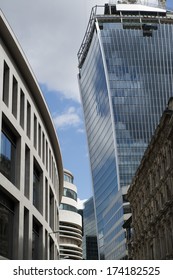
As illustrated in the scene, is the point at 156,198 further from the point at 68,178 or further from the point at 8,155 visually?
the point at 68,178

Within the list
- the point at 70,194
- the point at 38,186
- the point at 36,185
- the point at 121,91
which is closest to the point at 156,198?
the point at 38,186

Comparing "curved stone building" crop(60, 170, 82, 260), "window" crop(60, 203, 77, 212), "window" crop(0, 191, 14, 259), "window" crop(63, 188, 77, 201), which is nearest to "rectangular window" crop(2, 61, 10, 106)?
"window" crop(0, 191, 14, 259)

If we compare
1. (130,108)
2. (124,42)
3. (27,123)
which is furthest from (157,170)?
(124,42)

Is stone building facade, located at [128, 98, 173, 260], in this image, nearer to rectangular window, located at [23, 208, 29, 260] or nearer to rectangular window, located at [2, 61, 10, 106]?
rectangular window, located at [23, 208, 29, 260]

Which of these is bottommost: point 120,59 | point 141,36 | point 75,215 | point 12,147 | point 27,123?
point 12,147

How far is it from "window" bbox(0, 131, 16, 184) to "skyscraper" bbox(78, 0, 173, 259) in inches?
4213

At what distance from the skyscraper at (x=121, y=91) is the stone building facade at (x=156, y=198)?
73332 millimetres

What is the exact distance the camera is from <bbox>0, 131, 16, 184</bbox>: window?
3247 cm

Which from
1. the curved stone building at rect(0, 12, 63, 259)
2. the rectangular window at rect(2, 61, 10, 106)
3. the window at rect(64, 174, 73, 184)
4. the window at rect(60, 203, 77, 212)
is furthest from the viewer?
the window at rect(64, 174, 73, 184)

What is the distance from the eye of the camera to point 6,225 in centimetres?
3212

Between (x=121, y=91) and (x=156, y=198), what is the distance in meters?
107

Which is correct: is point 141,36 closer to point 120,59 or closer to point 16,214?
point 120,59

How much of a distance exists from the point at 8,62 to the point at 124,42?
137551 mm
